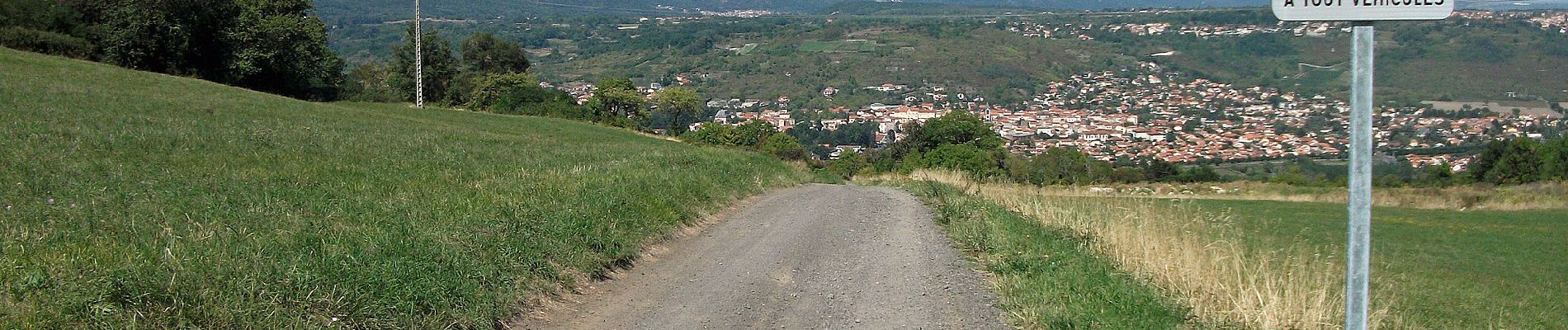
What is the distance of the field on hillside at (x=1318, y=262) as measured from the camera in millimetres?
7254

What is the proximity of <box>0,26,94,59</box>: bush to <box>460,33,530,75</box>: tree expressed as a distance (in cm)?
3709

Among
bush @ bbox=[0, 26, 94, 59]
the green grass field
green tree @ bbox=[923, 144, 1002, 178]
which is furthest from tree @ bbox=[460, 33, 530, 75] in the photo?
the green grass field

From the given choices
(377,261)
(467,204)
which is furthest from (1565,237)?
(377,261)

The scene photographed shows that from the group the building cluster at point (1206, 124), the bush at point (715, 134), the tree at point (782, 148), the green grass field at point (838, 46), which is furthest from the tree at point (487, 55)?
the green grass field at point (838, 46)

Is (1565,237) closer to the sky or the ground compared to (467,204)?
closer to the ground

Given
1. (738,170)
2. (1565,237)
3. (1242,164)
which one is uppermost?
(738,170)

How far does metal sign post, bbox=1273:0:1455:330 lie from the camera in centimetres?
375

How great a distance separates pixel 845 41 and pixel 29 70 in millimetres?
118669

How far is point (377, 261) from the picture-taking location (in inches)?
238

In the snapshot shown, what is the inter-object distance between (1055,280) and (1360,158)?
13.6 ft

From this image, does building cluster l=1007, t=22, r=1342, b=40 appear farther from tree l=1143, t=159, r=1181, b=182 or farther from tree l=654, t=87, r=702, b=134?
tree l=1143, t=159, r=1181, b=182

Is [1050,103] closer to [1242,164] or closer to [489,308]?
[1242,164]

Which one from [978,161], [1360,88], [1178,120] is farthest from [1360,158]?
[1178,120]

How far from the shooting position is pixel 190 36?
4609 centimetres
